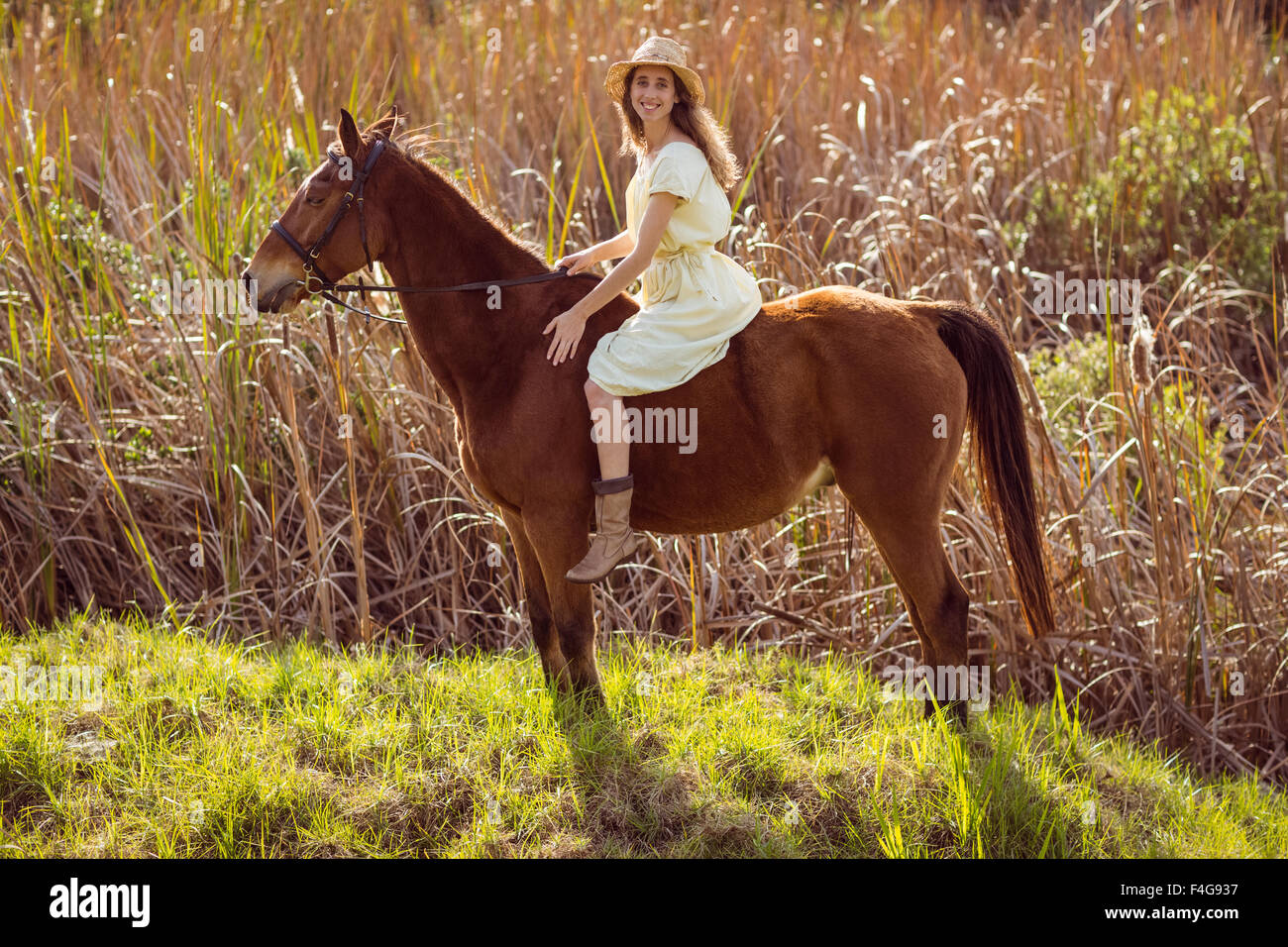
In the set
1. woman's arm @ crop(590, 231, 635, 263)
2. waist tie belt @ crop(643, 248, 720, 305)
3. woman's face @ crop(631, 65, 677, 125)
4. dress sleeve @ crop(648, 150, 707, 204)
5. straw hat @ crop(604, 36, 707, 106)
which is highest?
straw hat @ crop(604, 36, 707, 106)

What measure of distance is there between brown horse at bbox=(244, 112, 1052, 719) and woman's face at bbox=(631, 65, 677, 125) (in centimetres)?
61

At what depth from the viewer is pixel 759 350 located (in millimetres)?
3496

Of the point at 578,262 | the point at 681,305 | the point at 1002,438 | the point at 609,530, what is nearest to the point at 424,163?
the point at 578,262

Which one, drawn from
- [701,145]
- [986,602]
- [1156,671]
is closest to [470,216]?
[701,145]

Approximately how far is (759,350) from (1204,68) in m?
6.49

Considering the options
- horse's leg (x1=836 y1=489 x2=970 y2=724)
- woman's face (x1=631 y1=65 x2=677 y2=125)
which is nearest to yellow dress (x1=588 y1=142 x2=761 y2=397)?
woman's face (x1=631 y1=65 x2=677 y2=125)

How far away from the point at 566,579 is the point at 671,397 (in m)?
0.67

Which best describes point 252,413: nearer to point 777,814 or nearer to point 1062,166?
point 777,814

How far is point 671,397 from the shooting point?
137 inches

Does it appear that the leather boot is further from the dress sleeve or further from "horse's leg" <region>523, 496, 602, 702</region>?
the dress sleeve

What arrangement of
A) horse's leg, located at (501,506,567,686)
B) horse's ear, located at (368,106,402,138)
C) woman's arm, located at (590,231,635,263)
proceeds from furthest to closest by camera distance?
horse's leg, located at (501,506,567,686) < woman's arm, located at (590,231,635,263) < horse's ear, located at (368,106,402,138)

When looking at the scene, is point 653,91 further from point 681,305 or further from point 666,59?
point 681,305

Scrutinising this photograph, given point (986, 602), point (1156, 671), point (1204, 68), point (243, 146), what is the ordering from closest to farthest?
point (1156, 671) < point (986, 602) < point (243, 146) < point (1204, 68)

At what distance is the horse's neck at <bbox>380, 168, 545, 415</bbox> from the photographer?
3479 millimetres
